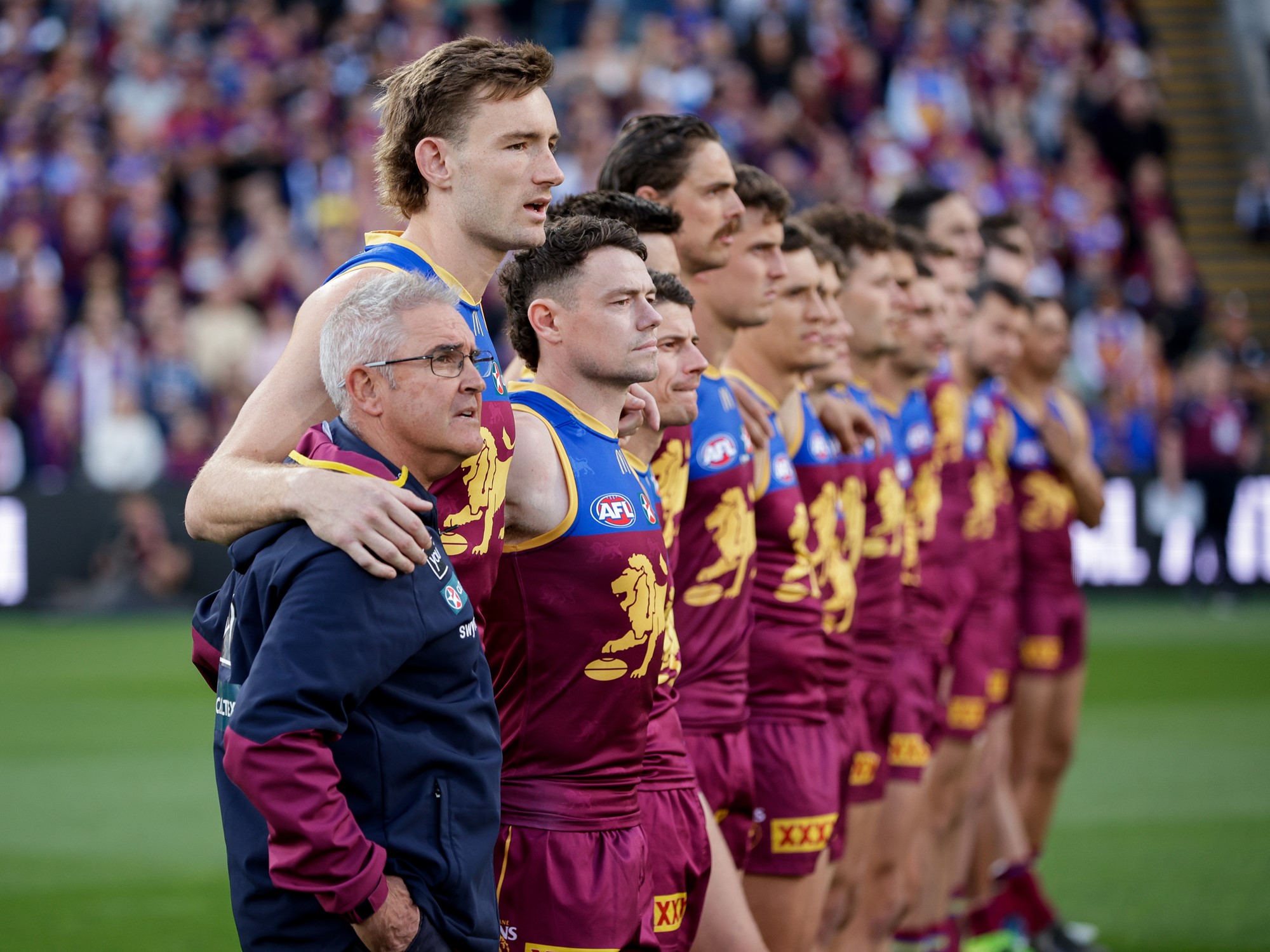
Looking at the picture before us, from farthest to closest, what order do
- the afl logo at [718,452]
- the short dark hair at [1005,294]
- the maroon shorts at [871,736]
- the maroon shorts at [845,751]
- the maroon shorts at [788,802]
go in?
the short dark hair at [1005,294] → the maroon shorts at [871,736] → the maroon shorts at [845,751] → the maroon shorts at [788,802] → the afl logo at [718,452]

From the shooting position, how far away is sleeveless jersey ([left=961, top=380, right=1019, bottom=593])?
820 cm

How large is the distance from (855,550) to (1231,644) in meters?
11.2

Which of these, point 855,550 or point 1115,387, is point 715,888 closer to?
point 855,550

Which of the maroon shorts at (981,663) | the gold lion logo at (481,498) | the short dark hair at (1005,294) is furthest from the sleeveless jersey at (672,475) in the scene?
the short dark hair at (1005,294)

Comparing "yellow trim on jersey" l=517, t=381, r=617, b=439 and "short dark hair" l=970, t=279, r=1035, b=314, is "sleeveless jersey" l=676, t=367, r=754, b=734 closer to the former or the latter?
"yellow trim on jersey" l=517, t=381, r=617, b=439

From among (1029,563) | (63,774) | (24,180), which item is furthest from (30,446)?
(1029,563)

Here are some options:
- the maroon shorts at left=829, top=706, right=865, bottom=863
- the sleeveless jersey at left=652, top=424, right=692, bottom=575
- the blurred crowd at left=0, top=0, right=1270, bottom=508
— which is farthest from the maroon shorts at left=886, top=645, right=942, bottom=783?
the blurred crowd at left=0, top=0, right=1270, bottom=508

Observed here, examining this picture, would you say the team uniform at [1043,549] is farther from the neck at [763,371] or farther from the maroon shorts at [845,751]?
the neck at [763,371]

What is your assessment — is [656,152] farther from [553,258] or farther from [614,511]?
[614,511]

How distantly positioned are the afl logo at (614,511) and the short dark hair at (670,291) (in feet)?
2.80

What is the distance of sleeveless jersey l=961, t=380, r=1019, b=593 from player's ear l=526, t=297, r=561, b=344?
4132 mm

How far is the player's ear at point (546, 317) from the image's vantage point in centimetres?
440

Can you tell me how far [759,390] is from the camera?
6.03 meters

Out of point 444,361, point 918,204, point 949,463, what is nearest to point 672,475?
point 444,361
